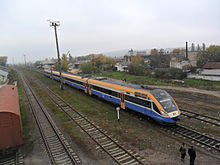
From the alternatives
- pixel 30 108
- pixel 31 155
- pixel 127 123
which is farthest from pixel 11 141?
pixel 30 108

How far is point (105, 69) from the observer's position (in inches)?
3423

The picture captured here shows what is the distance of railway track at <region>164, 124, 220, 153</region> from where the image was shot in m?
12.1

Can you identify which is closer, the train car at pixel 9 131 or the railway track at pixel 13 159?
the train car at pixel 9 131

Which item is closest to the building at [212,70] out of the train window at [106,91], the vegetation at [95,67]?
the train window at [106,91]

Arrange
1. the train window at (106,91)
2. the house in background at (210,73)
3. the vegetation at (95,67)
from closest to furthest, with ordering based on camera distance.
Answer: the train window at (106,91) < the house in background at (210,73) < the vegetation at (95,67)

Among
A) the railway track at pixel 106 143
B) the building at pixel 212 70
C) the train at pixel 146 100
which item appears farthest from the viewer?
the building at pixel 212 70

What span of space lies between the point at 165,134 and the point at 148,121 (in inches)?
122

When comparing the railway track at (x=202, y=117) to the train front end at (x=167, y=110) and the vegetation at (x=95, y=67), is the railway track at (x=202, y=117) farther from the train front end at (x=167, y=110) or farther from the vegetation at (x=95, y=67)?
the vegetation at (x=95, y=67)

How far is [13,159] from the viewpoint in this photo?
11.8 m

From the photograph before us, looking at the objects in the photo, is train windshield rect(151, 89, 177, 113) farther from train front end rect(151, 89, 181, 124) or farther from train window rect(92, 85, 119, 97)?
train window rect(92, 85, 119, 97)

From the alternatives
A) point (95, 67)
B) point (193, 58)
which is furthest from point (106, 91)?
point (193, 58)

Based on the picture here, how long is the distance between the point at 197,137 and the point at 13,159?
44.5 feet

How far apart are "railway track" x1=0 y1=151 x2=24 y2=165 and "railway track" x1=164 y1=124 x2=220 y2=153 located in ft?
37.9

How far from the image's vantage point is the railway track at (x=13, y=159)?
1136 centimetres
